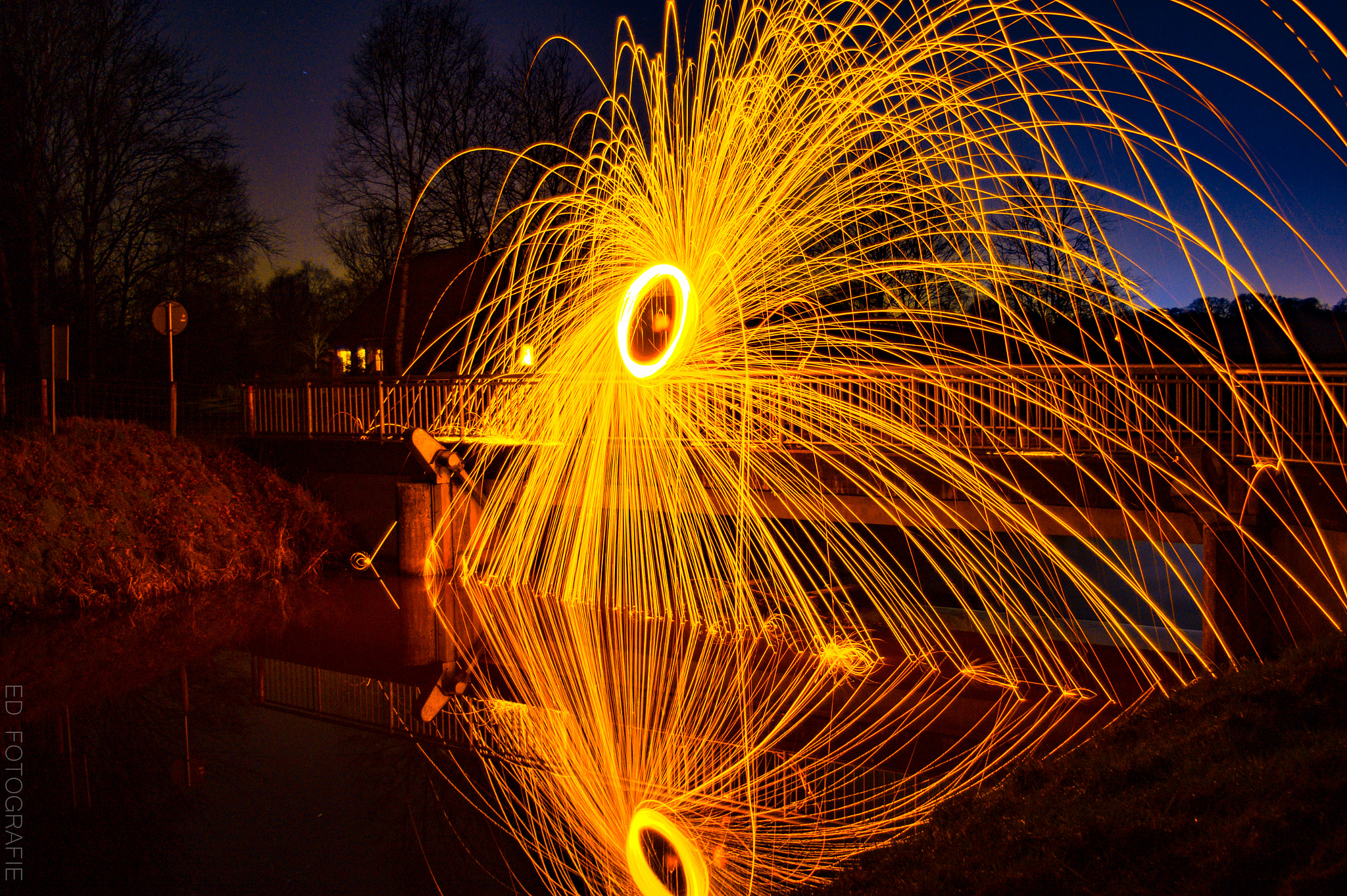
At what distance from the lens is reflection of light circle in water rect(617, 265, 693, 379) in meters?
7.64

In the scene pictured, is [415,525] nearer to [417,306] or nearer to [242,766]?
[242,766]

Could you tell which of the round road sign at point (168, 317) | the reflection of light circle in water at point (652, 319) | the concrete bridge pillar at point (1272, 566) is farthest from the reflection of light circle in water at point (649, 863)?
the round road sign at point (168, 317)

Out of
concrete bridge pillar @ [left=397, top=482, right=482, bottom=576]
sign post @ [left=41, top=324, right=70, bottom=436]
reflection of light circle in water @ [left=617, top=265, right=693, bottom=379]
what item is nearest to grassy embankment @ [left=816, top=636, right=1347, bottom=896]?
reflection of light circle in water @ [left=617, top=265, right=693, bottom=379]

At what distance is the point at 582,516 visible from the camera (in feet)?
34.3

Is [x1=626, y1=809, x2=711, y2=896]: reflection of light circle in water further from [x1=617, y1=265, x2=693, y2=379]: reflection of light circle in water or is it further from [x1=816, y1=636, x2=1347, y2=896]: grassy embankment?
[x1=617, y1=265, x2=693, y2=379]: reflection of light circle in water

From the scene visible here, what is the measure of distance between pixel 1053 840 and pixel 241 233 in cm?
2893

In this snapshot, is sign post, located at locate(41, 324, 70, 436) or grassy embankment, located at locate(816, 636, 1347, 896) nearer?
grassy embankment, located at locate(816, 636, 1347, 896)

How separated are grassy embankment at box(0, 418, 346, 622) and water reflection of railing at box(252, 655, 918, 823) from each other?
4104 mm

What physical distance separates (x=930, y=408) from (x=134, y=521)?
11.2 m

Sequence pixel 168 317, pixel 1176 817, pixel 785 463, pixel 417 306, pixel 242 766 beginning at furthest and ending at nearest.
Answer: pixel 417 306 → pixel 168 317 → pixel 785 463 → pixel 242 766 → pixel 1176 817

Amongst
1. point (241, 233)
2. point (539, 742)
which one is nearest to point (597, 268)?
point (539, 742)

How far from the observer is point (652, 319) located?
321 inches

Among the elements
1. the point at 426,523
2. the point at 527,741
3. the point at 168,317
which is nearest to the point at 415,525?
the point at 426,523

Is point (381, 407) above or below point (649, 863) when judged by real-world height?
above
